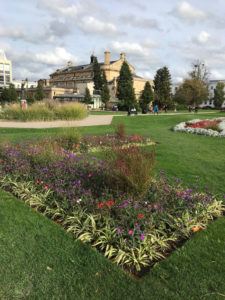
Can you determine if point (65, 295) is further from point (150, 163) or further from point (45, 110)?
point (45, 110)

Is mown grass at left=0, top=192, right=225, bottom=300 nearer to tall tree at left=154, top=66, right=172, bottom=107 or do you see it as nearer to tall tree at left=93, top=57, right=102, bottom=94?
tall tree at left=154, top=66, right=172, bottom=107

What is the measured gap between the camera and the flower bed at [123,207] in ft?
12.6

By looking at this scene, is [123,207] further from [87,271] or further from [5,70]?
[5,70]

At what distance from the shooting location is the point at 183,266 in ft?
11.4

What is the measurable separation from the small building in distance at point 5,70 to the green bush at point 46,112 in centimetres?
8749

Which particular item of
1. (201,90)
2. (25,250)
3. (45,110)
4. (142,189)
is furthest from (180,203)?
(201,90)

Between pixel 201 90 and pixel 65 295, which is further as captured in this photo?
pixel 201 90

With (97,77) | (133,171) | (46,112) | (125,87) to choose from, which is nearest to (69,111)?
(46,112)

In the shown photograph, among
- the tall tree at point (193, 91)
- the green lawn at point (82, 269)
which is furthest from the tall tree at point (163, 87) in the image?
the green lawn at point (82, 269)

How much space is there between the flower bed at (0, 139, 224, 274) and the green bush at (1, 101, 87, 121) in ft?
53.3

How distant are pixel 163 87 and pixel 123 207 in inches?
2260

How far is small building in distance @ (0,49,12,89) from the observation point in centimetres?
10506

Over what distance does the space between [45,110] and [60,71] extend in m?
102

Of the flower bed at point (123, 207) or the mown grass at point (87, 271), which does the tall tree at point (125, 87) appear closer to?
the flower bed at point (123, 207)
